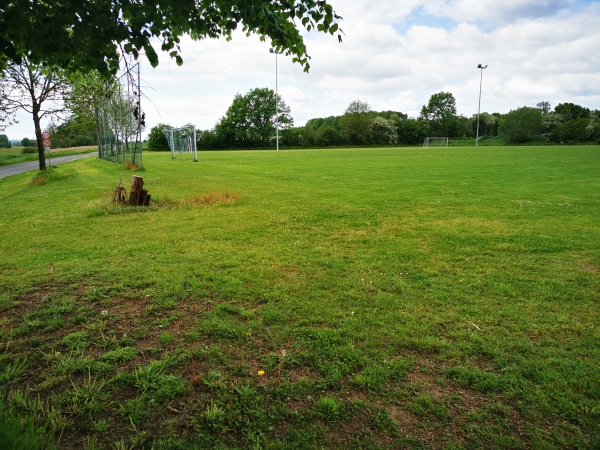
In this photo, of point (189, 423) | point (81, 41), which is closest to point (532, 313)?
point (189, 423)

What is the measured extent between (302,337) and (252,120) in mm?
102679

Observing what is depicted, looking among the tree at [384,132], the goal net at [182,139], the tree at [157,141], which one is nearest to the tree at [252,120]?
the tree at [157,141]

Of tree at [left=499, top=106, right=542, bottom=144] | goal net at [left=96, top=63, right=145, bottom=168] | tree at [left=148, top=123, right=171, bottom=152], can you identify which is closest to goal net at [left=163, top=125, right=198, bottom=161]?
goal net at [left=96, top=63, right=145, bottom=168]

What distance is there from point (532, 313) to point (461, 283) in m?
1.09

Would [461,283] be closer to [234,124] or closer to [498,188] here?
[498,188]

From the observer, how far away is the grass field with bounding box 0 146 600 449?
2.80m

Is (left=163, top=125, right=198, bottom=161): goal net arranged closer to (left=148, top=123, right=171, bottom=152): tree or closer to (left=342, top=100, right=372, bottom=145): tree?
(left=148, top=123, right=171, bottom=152): tree

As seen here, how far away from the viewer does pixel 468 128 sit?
106125 mm

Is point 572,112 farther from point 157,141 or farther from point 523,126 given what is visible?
point 157,141

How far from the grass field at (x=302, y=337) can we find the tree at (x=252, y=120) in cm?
8769

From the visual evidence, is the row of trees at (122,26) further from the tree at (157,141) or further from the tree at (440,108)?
the tree at (440,108)

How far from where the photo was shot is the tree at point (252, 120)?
9331 cm

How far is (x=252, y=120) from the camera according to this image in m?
102

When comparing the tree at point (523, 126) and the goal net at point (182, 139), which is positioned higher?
the tree at point (523, 126)
